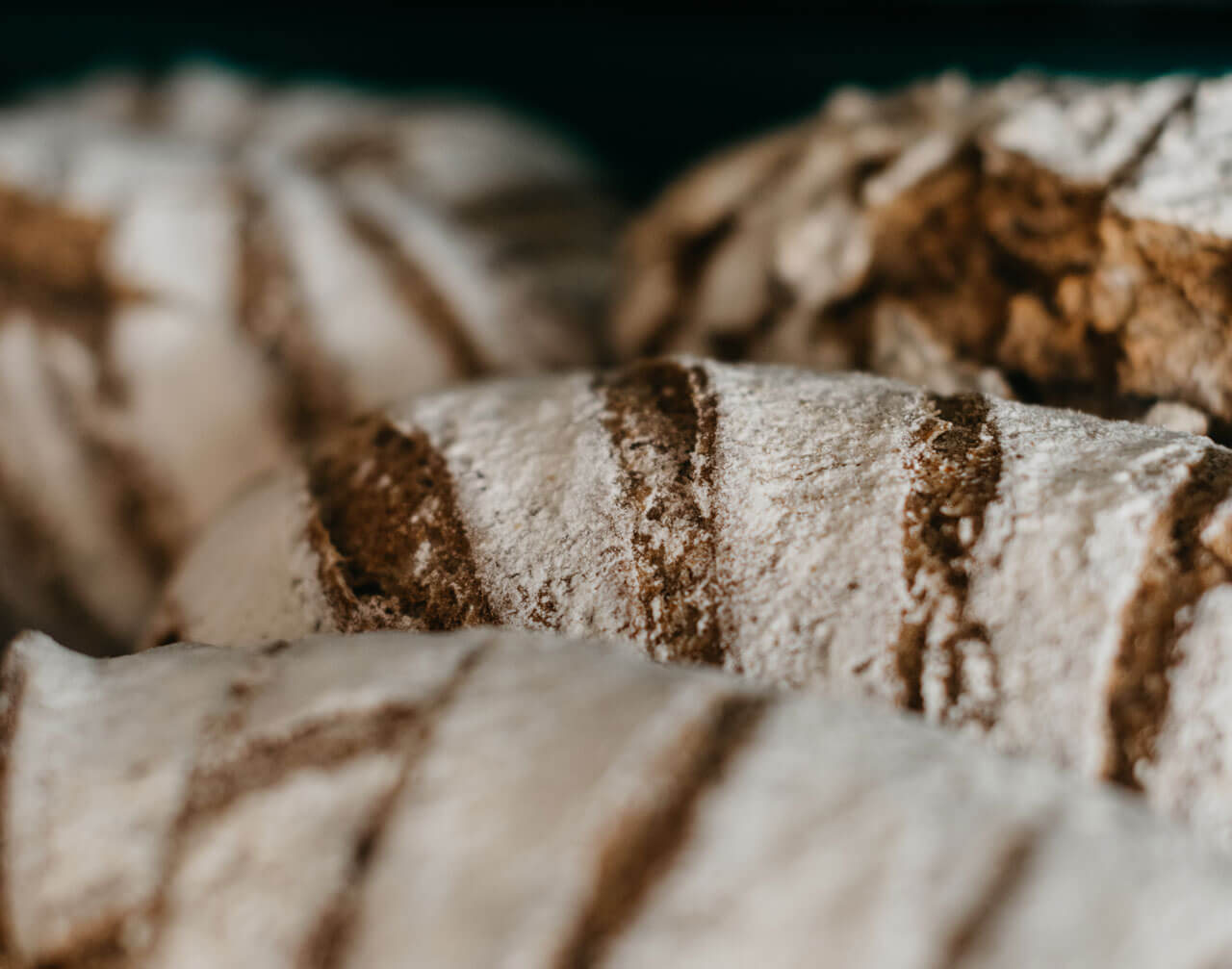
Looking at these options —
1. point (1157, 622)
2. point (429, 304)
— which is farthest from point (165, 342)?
point (1157, 622)

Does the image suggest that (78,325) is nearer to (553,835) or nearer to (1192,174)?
(553,835)

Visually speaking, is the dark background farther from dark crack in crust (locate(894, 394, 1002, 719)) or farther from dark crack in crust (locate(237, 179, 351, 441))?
dark crack in crust (locate(894, 394, 1002, 719))

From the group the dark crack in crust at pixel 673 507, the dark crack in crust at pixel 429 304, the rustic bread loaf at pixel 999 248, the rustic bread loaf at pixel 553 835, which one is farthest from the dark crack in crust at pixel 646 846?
the dark crack in crust at pixel 429 304

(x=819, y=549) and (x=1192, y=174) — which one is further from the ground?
(x=1192, y=174)

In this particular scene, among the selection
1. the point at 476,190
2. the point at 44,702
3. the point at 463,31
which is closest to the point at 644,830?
the point at 44,702

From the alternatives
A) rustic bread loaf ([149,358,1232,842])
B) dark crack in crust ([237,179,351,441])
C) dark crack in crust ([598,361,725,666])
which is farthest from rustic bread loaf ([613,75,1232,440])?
dark crack in crust ([237,179,351,441])

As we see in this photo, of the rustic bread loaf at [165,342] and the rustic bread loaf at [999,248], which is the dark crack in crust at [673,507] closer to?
the rustic bread loaf at [999,248]
